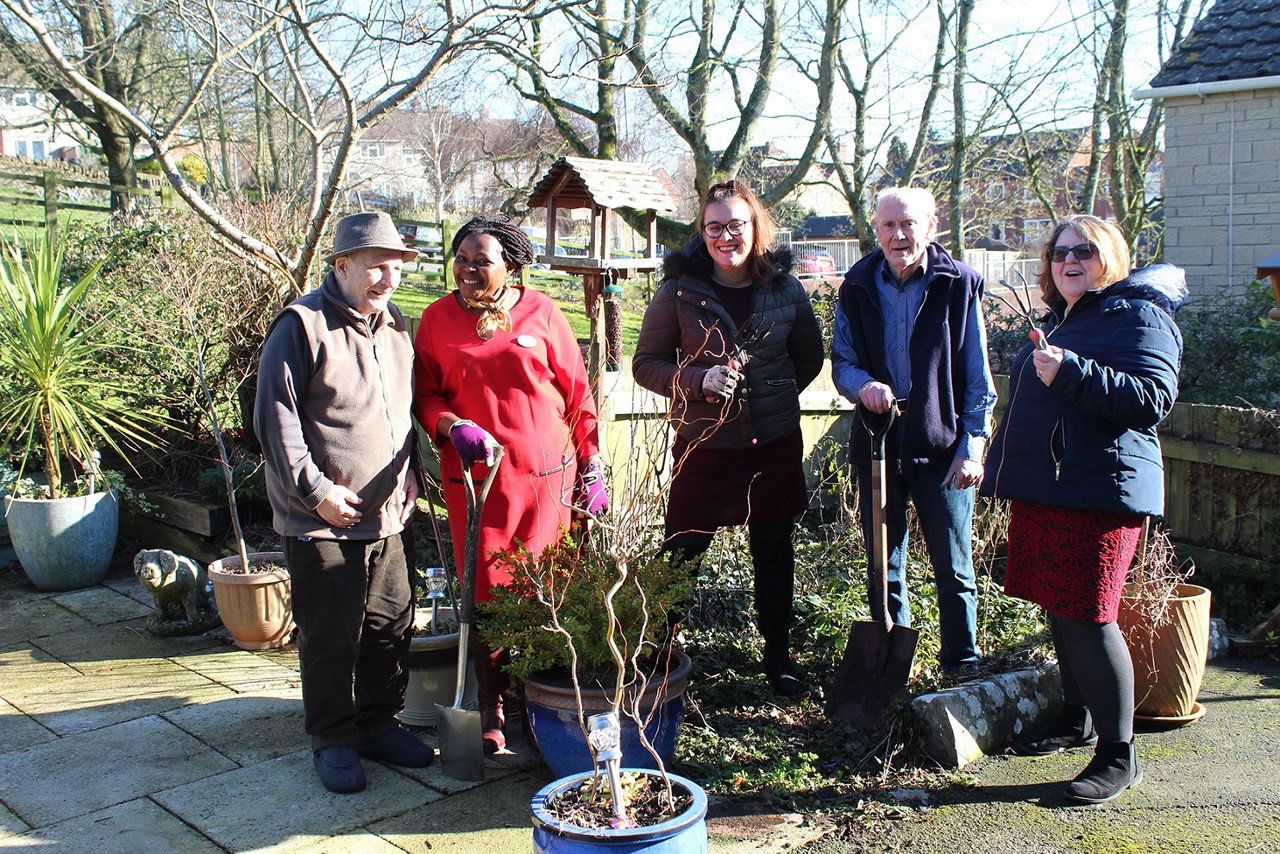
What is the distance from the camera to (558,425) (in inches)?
140

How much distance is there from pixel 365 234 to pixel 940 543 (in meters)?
2.16

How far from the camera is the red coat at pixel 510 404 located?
3.44 m

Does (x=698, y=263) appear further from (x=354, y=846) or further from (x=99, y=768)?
(x=99, y=768)

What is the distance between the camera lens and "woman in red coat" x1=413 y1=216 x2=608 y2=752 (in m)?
3.43

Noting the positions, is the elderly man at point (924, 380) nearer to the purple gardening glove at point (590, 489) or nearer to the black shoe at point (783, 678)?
the black shoe at point (783, 678)

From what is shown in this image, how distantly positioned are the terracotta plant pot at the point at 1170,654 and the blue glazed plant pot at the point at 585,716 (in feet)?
5.38

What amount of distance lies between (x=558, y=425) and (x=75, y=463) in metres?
3.76

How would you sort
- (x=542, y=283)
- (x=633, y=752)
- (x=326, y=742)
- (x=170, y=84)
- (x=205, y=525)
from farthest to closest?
(x=542, y=283)
(x=170, y=84)
(x=205, y=525)
(x=326, y=742)
(x=633, y=752)

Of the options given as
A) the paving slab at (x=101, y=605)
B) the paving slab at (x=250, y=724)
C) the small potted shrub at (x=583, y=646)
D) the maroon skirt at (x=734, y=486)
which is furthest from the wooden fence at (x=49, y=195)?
the small potted shrub at (x=583, y=646)

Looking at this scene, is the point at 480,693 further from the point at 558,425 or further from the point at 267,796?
the point at 558,425

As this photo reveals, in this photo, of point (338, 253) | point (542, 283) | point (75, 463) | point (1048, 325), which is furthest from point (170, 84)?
point (1048, 325)

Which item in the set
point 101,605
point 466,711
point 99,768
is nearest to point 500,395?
point 466,711

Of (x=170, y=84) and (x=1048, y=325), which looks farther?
(x=170, y=84)

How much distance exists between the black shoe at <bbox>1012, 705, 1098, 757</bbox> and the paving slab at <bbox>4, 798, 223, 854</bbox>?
8.36 ft
